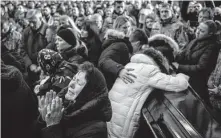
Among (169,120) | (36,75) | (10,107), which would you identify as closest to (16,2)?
(36,75)

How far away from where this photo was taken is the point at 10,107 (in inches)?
69.5

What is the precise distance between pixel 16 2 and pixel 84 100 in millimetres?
4484

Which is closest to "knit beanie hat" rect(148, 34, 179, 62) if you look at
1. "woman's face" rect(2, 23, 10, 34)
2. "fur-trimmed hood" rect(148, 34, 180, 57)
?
"fur-trimmed hood" rect(148, 34, 180, 57)

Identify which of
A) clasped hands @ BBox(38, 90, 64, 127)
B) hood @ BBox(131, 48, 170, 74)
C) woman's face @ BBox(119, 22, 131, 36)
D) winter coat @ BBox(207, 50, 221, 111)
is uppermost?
woman's face @ BBox(119, 22, 131, 36)

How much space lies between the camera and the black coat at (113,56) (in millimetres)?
2191

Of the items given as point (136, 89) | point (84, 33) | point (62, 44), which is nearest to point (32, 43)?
point (84, 33)

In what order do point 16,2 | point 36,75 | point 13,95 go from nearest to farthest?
point 13,95 < point 36,75 < point 16,2

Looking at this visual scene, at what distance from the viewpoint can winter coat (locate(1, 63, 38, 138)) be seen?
172cm

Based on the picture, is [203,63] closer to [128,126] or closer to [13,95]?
[128,126]

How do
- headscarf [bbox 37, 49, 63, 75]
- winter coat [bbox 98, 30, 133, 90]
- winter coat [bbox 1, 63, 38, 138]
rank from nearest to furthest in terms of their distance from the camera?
winter coat [bbox 1, 63, 38, 138] → headscarf [bbox 37, 49, 63, 75] → winter coat [bbox 98, 30, 133, 90]

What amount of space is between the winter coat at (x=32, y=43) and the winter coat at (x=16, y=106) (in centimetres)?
97

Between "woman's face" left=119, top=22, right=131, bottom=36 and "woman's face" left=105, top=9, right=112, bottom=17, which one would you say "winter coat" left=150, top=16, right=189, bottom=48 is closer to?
"woman's face" left=119, top=22, right=131, bottom=36

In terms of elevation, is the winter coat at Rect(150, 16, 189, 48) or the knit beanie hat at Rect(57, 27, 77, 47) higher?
the knit beanie hat at Rect(57, 27, 77, 47)

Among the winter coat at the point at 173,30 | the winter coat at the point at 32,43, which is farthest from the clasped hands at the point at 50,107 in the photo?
the winter coat at the point at 173,30
